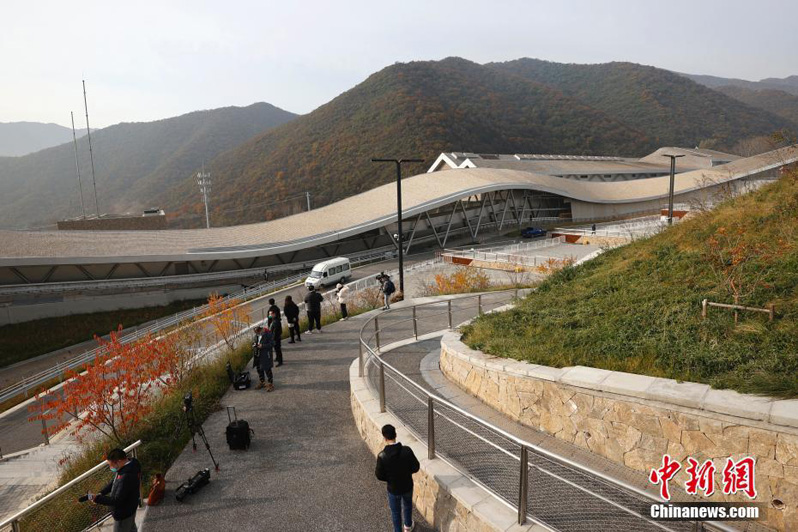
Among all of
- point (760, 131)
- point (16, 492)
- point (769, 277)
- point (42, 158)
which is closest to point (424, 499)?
point (769, 277)

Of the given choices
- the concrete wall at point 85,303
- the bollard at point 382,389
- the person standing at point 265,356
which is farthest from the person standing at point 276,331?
the concrete wall at point 85,303

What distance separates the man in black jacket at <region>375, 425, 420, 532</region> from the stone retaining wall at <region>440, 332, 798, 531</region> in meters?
2.04

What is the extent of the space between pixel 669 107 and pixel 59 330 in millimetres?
159007

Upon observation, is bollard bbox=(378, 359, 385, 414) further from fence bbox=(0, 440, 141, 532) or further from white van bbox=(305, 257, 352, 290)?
white van bbox=(305, 257, 352, 290)

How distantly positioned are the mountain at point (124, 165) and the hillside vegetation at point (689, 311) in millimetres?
103595

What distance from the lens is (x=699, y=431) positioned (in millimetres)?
4188

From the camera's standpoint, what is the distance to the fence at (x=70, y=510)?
188 inches

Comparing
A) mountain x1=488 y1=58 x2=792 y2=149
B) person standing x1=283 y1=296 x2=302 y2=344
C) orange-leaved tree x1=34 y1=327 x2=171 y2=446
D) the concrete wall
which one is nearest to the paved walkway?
orange-leaved tree x1=34 y1=327 x2=171 y2=446

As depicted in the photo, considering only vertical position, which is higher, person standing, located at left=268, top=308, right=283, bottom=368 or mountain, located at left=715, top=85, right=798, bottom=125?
mountain, located at left=715, top=85, right=798, bottom=125

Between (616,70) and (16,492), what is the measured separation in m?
200

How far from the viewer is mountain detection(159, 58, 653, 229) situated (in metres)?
80.7

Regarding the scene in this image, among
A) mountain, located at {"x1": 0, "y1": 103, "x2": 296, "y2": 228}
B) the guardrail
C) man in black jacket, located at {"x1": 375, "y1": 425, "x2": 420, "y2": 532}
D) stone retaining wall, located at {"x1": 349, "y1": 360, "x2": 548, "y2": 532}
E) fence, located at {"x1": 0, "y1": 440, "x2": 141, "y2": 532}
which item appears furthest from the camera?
mountain, located at {"x1": 0, "y1": 103, "x2": 296, "y2": 228}

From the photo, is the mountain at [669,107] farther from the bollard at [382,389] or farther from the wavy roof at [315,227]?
the bollard at [382,389]

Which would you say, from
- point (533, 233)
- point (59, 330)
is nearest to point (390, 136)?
point (533, 233)
